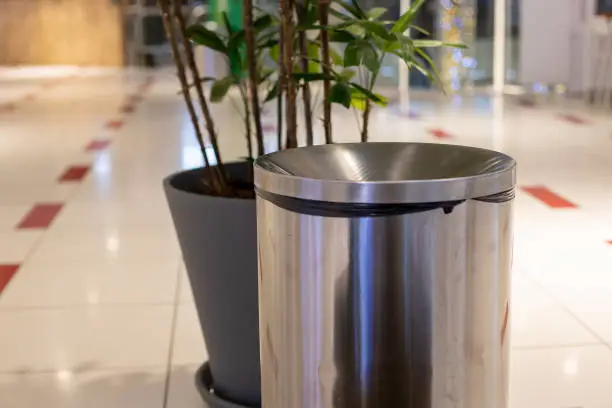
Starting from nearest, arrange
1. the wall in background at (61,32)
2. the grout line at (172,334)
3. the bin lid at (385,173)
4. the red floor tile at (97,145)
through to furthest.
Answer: the bin lid at (385,173)
the grout line at (172,334)
the red floor tile at (97,145)
the wall in background at (61,32)

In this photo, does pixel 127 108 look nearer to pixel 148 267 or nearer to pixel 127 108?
pixel 127 108

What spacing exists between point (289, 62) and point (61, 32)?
12.9 m

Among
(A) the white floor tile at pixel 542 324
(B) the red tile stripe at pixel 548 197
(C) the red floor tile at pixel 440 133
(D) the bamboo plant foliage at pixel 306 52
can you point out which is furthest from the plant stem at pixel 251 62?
(C) the red floor tile at pixel 440 133

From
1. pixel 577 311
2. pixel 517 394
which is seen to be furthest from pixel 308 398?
pixel 577 311

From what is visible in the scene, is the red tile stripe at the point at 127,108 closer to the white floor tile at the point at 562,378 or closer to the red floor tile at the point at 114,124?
the red floor tile at the point at 114,124

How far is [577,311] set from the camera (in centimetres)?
211

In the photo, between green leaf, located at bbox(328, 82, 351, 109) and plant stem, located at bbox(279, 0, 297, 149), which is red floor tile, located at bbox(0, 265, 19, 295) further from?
green leaf, located at bbox(328, 82, 351, 109)

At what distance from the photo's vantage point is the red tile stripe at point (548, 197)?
10.9 ft

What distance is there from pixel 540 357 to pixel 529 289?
1.60 ft

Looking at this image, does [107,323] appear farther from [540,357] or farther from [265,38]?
[540,357]

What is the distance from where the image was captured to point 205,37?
1.47m

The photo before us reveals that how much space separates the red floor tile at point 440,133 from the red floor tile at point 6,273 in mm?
3308

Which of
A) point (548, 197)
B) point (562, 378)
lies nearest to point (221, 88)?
point (562, 378)

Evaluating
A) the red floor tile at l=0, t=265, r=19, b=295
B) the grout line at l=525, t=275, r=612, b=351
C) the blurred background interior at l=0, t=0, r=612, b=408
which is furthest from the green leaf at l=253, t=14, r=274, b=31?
the red floor tile at l=0, t=265, r=19, b=295
